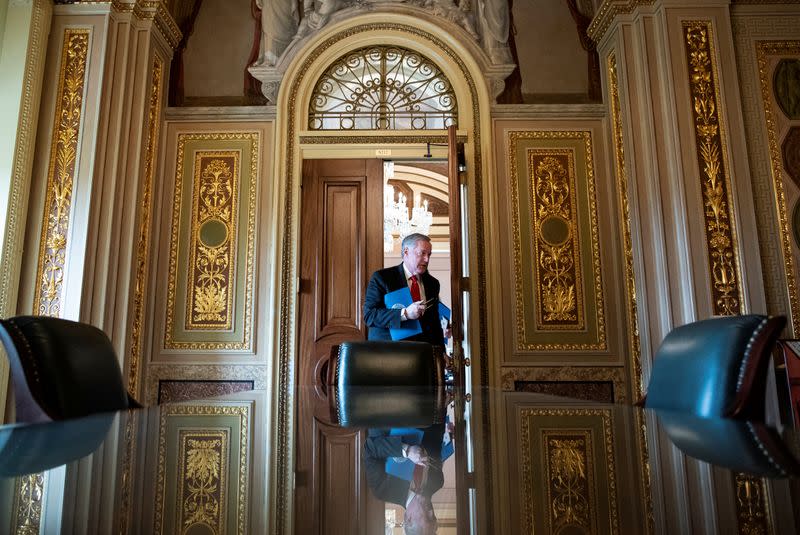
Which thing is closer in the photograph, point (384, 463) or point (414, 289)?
point (384, 463)

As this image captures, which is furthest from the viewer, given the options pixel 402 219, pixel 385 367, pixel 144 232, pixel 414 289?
pixel 402 219

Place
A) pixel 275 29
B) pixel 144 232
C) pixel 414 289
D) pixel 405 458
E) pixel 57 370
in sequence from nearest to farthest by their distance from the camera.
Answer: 1. pixel 405 458
2. pixel 57 370
3. pixel 414 289
4. pixel 144 232
5. pixel 275 29

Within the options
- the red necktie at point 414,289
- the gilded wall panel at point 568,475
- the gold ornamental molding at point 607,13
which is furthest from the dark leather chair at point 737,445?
the gold ornamental molding at point 607,13

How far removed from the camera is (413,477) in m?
0.73

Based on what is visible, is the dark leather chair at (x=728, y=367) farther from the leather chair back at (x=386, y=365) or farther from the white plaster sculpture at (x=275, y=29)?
the white plaster sculpture at (x=275, y=29)

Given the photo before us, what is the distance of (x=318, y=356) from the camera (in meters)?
4.70

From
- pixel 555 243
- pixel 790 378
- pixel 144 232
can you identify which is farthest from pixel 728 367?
pixel 144 232

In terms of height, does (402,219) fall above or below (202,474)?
above

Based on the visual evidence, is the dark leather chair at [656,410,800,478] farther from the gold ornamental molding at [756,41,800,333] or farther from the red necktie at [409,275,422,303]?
the gold ornamental molding at [756,41,800,333]

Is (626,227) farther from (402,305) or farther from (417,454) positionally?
(417,454)

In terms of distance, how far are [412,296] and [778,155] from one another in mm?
2936

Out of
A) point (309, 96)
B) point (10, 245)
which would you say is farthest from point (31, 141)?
point (309, 96)

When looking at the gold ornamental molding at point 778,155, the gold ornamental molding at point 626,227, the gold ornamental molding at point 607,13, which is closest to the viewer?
the gold ornamental molding at point 778,155

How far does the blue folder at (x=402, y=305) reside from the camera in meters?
3.82
